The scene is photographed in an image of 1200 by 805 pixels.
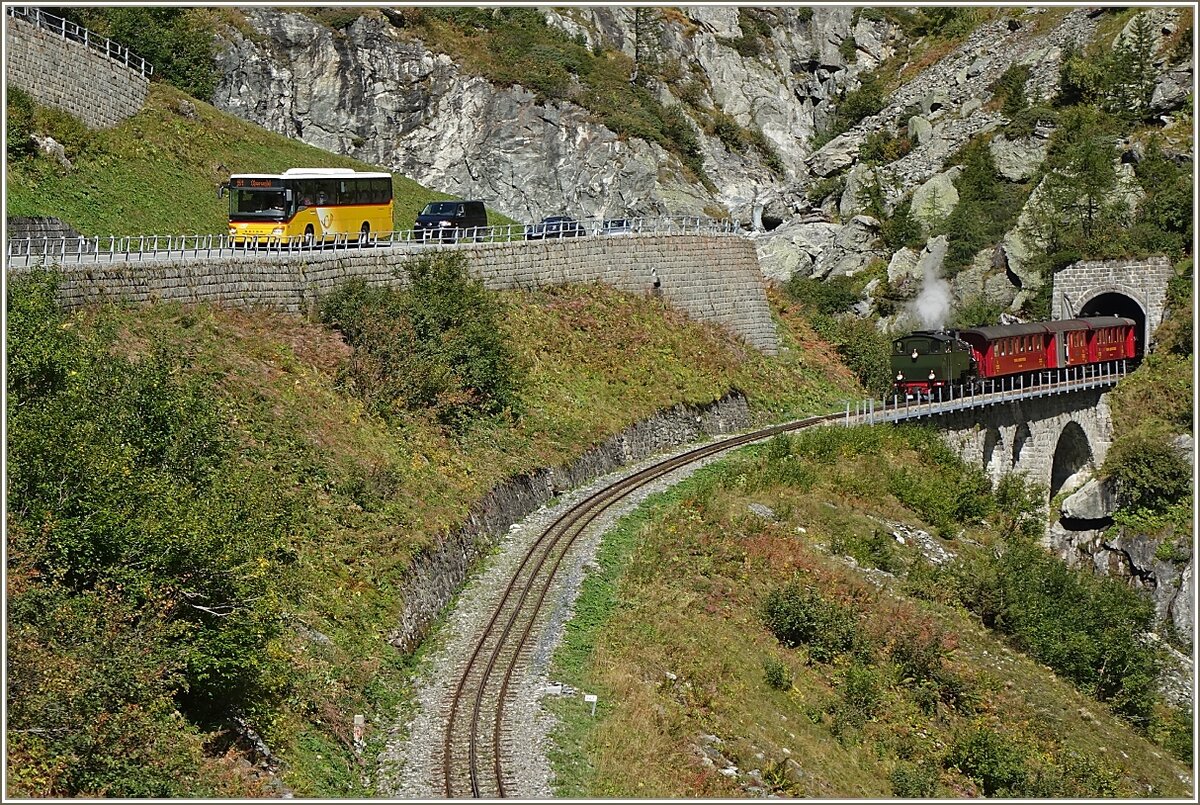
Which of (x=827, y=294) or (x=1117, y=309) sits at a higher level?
(x=827, y=294)

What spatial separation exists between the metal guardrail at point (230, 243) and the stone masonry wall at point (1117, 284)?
15585 millimetres

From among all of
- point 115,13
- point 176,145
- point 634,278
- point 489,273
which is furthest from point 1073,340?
point 115,13

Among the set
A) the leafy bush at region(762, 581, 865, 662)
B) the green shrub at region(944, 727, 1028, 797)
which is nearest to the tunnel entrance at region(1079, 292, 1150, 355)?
the leafy bush at region(762, 581, 865, 662)

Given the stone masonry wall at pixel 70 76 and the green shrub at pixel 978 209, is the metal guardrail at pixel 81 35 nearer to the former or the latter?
the stone masonry wall at pixel 70 76

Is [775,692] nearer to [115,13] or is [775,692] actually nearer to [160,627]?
[160,627]

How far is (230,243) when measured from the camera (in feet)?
129

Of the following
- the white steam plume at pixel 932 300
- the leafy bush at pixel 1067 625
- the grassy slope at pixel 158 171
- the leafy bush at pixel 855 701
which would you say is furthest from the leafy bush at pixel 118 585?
the white steam plume at pixel 932 300

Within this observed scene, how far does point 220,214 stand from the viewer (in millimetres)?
49719

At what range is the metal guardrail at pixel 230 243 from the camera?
3056 cm

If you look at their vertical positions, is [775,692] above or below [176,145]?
below

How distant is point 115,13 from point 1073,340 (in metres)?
46.6

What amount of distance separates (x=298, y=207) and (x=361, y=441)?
12.9m

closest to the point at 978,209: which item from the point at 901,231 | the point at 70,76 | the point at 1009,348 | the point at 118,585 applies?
the point at 901,231

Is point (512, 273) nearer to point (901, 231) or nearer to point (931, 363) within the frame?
point (931, 363)
